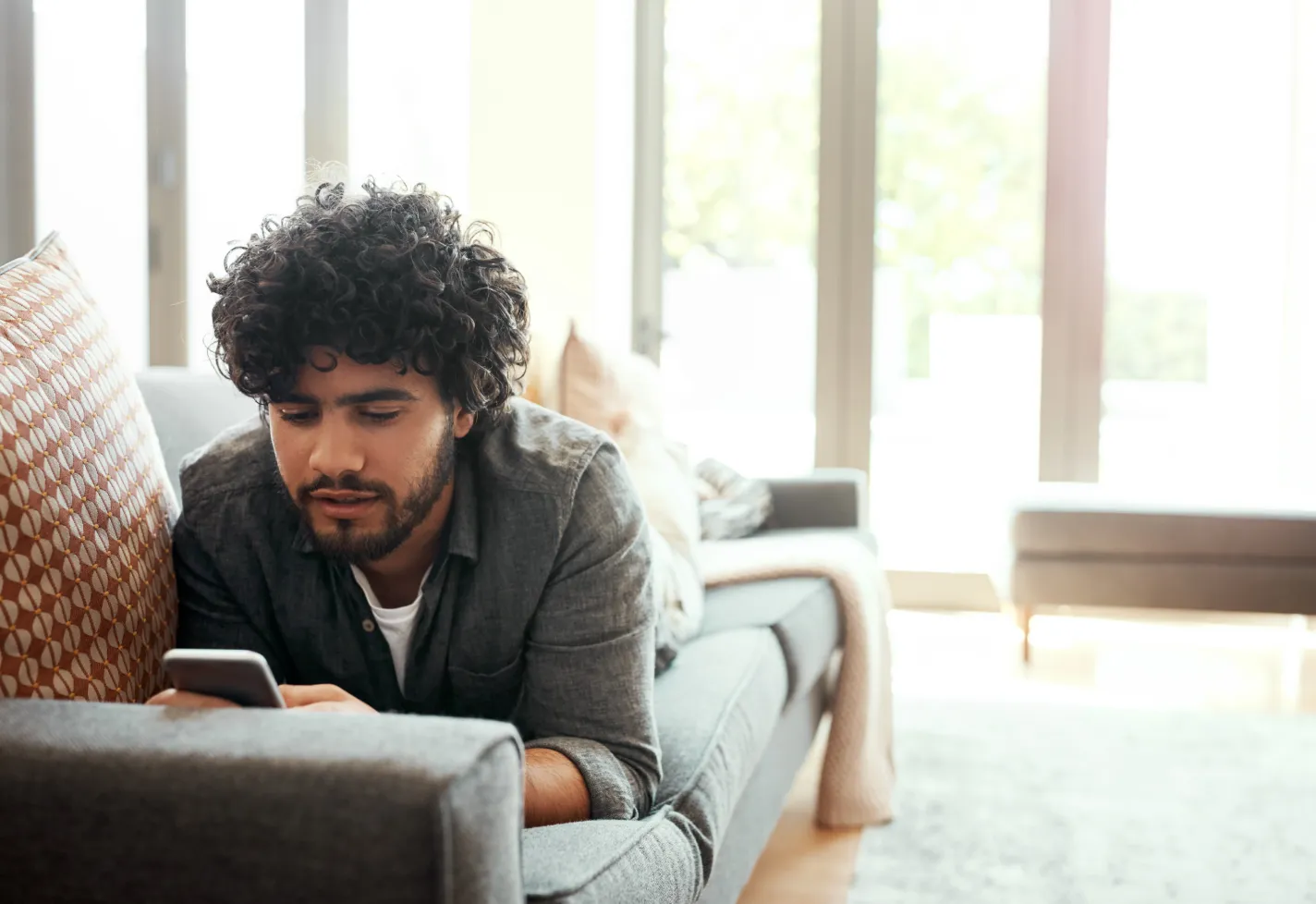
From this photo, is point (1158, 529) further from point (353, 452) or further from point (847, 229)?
point (353, 452)

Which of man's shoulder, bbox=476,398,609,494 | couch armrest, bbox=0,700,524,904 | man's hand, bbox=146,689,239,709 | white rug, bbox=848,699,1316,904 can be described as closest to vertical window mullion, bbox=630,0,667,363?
white rug, bbox=848,699,1316,904

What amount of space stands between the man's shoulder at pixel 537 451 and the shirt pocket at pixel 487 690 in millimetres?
194

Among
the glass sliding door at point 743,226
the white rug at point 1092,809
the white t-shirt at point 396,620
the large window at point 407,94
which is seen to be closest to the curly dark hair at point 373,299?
the white t-shirt at point 396,620

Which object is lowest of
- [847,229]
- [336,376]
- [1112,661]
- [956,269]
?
[1112,661]

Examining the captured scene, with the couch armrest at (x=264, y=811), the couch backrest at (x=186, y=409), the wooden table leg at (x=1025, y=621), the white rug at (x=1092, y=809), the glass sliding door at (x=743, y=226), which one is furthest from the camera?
the glass sliding door at (x=743, y=226)

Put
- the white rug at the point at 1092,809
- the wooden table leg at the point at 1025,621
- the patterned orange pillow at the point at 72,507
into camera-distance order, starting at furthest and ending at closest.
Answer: the wooden table leg at the point at 1025,621
the white rug at the point at 1092,809
the patterned orange pillow at the point at 72,507

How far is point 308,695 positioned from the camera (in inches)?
48.4

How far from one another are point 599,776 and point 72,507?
1.82 feet

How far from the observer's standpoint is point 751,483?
3215 millimetres

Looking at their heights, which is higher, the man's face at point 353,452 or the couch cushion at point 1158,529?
the man's face at point 353,452

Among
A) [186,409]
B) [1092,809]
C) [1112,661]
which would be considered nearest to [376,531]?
[186,409]

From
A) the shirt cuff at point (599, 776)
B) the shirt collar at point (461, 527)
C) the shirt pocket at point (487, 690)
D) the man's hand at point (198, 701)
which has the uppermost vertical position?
the shirt collar at point (461, 527)

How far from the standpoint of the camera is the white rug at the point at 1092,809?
87.0 inches

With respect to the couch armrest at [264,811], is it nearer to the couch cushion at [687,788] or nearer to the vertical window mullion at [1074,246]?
the couch cushion at [687,788]
